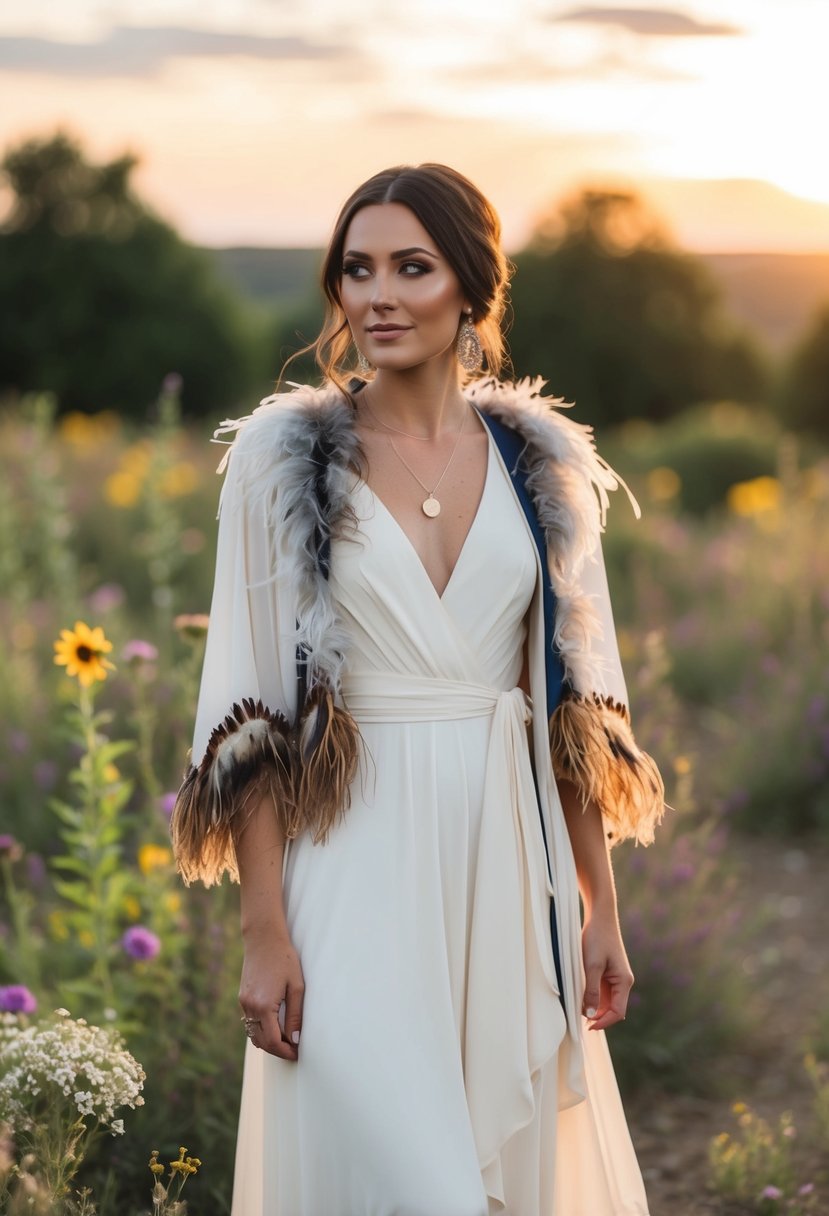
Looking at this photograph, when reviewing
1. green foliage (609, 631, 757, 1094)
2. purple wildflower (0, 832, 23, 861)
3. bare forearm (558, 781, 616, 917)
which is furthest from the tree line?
bare forearm (558, 781, 616, 917)

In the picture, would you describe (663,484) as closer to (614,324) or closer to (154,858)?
(154,858)

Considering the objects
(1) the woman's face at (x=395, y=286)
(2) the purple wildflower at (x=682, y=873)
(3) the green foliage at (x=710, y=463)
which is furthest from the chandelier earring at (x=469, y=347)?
(3) the green foliage at (x=710, y=463)

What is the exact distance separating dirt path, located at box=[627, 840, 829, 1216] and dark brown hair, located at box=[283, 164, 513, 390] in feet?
7.08

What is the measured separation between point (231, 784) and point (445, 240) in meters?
0.91

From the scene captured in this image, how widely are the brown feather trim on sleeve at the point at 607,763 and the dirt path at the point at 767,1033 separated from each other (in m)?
1.32

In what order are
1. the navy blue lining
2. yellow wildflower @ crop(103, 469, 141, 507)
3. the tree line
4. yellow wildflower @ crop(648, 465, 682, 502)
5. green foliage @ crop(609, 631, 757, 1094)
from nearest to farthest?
the navy blue lining → green foliage @ crop(609, 631, 757, 1094) → yellow wildflower @ crop(103, 469, 141, 507) → yellow wildflower @ crop(648, 465, 682, 502) → the tree line

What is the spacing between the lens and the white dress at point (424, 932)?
2.02 m

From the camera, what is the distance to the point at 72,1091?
7.91ft

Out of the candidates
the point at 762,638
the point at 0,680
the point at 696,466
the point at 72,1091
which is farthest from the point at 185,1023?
the point at 696,466

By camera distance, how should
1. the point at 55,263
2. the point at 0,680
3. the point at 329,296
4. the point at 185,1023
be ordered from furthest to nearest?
the point at 55,263 → the point at 0,680 → the point at 185,1023 → the point at 329,296

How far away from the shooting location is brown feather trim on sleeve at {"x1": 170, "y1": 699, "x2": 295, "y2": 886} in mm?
2109

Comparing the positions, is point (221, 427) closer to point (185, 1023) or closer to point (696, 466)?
point (185, 1023)

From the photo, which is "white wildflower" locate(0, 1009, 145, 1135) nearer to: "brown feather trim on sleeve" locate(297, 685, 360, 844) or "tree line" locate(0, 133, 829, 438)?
"brown feather trim on sleeve" locate(297, 685, 360, 844)

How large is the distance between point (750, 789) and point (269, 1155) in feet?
14.8
